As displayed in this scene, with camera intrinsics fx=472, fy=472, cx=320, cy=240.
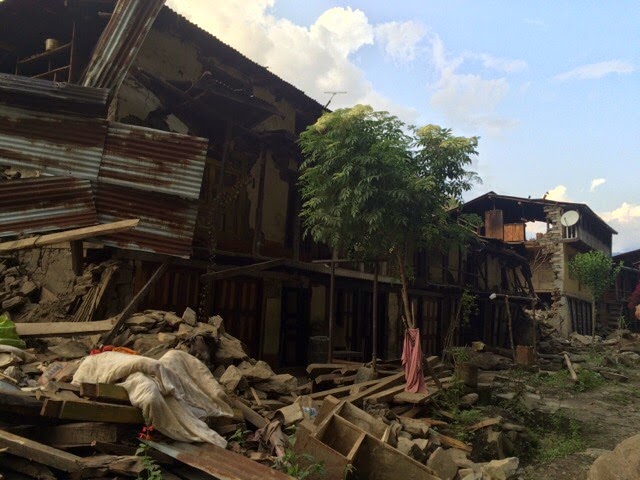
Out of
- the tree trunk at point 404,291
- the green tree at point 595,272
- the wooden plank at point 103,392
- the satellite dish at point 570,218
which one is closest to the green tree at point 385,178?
the tree trunk at point 404,291

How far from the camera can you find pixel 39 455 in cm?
394

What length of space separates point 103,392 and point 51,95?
17.9ft

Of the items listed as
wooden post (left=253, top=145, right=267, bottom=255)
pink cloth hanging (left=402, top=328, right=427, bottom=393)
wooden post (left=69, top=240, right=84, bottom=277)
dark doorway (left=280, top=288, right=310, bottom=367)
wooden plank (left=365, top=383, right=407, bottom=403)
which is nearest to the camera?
wooden post (left=69, top=240, right=84, bottom=277)

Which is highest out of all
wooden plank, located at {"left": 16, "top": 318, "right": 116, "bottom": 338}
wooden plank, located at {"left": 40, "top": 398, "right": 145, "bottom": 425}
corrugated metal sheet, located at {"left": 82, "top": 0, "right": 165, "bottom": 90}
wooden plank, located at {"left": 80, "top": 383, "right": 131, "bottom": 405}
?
corrugated metal sheet, located at {"left": 82, "top": 0, "right": 165, "bottom": 90}

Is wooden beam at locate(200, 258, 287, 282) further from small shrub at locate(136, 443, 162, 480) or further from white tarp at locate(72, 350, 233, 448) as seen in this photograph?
small shrub at locate(136, 443, 162, 480)

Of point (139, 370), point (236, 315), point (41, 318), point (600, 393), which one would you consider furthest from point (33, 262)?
point (600, 393)

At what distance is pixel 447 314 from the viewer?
72.0 ft

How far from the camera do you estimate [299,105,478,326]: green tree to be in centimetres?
956

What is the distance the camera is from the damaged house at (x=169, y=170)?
775cm

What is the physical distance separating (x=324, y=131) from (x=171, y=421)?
757 cm

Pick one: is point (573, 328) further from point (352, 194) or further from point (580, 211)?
point (352, 194)

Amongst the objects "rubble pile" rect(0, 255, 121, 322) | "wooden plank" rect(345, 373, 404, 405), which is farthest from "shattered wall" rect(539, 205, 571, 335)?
"rubble pile" rect(0, 255, 121, 322)

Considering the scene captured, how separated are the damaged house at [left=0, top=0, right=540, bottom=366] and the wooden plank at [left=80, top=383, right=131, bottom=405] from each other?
3369mm

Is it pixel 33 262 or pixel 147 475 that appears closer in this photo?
pixel 147 475
